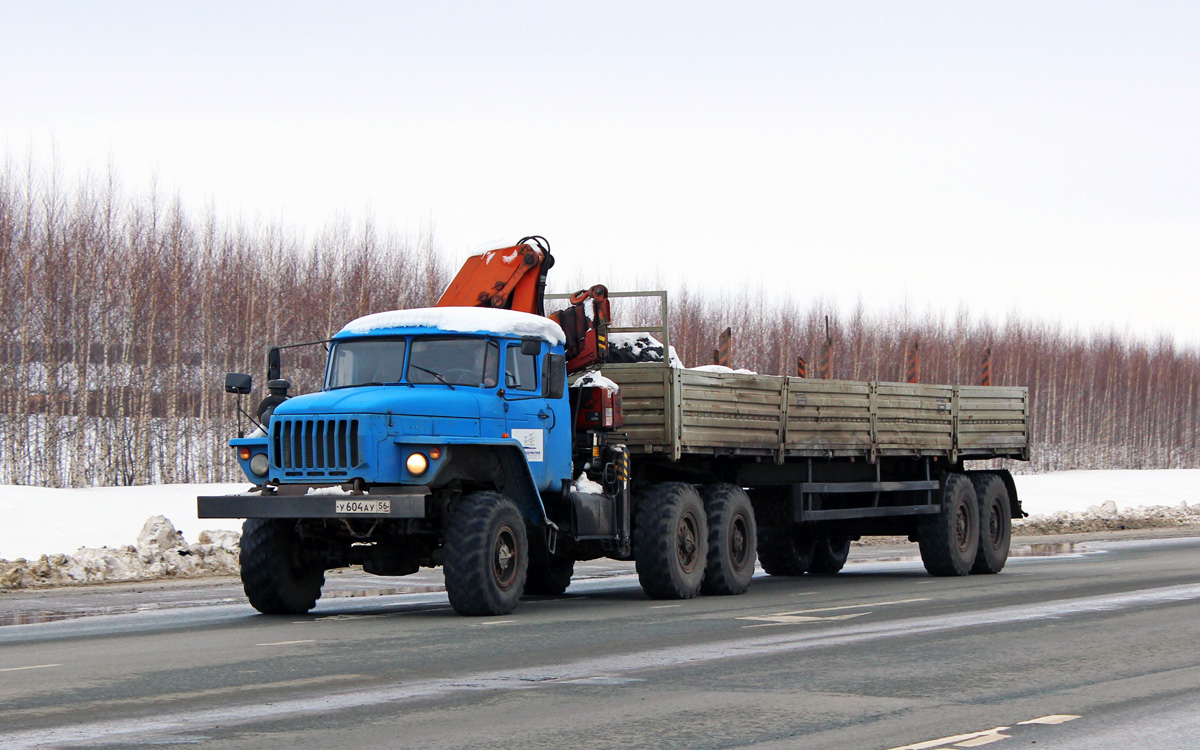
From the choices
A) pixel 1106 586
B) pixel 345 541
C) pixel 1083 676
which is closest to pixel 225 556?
pixel 345 541

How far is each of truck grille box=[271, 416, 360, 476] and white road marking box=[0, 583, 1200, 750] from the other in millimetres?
3721

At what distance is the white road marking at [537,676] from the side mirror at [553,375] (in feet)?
12.8

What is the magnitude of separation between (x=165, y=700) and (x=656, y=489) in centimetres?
835

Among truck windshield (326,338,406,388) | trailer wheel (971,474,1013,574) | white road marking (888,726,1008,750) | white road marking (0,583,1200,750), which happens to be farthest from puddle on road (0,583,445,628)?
white road marking (888,726,1008,750)

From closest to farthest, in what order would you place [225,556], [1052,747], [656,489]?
1. [1052,747]
2. [656,489]
3. [225,556]

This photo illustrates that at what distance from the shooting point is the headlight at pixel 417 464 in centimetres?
1304

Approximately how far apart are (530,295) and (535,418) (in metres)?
2.34

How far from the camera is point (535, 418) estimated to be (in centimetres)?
1470

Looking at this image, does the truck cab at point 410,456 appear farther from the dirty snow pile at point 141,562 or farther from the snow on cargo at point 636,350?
the dirty snow pile at point 141,562

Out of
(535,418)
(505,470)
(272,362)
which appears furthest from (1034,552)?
(272,362)

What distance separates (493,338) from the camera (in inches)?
567

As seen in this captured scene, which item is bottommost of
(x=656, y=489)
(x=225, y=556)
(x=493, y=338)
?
(x=225, y=556)

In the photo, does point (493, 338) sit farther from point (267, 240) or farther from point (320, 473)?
point (267, 240)

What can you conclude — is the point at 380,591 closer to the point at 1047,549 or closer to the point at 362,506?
the point at 362,506
